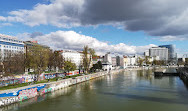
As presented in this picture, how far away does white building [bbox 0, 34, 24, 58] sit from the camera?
86625 mm

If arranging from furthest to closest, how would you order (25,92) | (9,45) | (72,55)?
1. (72,55)
2. (9,45)
3. (25,92)

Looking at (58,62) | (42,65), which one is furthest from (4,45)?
(42,65)

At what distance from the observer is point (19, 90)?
3309 centimetres

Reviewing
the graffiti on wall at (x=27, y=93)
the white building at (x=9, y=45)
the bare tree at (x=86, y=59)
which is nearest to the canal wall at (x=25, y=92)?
the graffiti on wall at (x=27, y=93)

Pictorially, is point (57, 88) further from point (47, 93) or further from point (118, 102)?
point (118, 102)

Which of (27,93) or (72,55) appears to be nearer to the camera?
(27,93)

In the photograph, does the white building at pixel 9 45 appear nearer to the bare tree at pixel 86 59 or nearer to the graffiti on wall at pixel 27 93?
the bare tree at pixel 86 59

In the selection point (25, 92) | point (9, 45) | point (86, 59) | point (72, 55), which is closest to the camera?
point (25, 92)

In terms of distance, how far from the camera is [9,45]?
91.8 m

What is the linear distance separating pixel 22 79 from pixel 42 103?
58.1ft

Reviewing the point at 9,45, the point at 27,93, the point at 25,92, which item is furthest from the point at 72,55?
the point at 25,92

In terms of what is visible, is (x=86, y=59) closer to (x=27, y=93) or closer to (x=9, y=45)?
(x=9, y=45)

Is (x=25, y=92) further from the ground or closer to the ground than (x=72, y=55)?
closer to the ground

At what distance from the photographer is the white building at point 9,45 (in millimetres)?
86625
